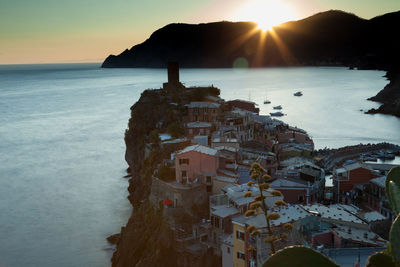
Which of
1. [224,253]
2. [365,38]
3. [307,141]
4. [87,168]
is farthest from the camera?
[365,38]

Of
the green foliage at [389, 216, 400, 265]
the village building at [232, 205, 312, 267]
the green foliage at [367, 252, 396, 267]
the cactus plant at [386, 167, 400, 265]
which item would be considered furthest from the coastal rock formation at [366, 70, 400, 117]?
the green foliage at [389, 216, 400, 265]

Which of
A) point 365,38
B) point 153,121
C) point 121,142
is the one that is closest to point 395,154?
point 153,121

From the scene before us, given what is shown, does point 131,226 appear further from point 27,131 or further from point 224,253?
point 27,131

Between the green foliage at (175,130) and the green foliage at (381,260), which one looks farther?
the green foliage at (175,130)

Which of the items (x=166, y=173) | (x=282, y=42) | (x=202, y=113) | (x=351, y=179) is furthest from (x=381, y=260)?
(x=282, y=42)

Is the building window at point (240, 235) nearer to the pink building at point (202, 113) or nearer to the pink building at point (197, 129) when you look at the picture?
the pink building at point (197, 129)

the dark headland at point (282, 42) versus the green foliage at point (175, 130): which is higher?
the dark headland at point (282, 42)

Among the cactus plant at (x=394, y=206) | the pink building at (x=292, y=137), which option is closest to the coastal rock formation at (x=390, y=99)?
the pink building at (x=292, y=137)
